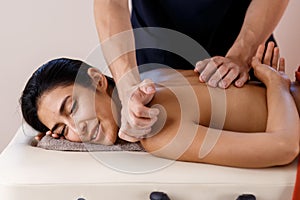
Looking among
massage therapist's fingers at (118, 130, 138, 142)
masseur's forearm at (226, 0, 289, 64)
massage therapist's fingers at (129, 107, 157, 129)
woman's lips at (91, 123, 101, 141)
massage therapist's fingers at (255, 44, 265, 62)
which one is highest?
masseur's forearm at (226, 0, 289, 64)

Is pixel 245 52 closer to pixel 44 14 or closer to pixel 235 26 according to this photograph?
pixel 235 26

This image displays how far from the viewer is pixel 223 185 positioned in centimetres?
105

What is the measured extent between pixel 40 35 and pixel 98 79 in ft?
2.93

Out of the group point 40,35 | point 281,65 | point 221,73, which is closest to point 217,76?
point 221,73

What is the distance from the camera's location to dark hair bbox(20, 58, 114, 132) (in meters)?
1.32

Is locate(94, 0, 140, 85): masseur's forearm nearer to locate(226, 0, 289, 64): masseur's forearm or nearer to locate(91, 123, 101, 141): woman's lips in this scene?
locate(91, 123, 101, 141): woman's lips

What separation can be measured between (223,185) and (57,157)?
404 millimetres

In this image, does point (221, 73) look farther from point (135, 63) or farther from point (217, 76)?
point (135, 63)

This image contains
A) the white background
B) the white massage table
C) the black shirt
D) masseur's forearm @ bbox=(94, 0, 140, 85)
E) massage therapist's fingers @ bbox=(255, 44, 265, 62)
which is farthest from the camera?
the white background

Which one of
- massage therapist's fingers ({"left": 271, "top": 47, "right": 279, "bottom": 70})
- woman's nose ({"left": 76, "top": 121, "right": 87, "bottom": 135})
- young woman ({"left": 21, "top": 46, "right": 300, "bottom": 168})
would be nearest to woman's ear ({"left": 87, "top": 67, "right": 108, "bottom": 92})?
young woman ({"left": 21, "top": 46, "right": 300, "bottom": 168})

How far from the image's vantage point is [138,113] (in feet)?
3.55

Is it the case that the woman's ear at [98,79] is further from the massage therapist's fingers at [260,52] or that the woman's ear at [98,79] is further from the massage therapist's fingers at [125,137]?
the massage therapist's fingers at [260,52]

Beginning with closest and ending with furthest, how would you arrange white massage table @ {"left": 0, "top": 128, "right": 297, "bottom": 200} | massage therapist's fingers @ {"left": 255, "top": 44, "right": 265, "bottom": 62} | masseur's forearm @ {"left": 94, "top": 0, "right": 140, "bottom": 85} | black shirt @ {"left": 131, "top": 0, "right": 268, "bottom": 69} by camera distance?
1. white massage table @ {"left": 0, "top": 128, "right": 297, "bottom": 200}
2. masseur's forearm @ {"left": 94, "top": 0, "right": 140, "bottom": 85}
3. massage therapist's fingers @ {"left": 255, "top": 44, "right": 265, "bottom": 62}
4. black shirt @ {"left": 131, "top": 0, "right": 268, "bottom": 69}

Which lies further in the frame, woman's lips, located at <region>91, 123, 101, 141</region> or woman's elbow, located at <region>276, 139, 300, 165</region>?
woman's lips, located at <region>91, 123, 101, 141</region>
